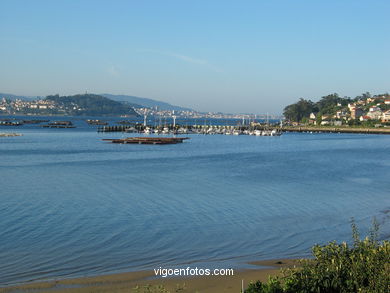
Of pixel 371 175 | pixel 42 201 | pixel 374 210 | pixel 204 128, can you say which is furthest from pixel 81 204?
pixel 204 128

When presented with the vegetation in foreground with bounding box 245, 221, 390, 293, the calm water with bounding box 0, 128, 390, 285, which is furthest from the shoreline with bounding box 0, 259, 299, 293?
the vegetation in foreground with bounding box 245, 221, 390, 293

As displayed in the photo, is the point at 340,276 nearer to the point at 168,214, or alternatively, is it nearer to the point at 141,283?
the point at 141,283

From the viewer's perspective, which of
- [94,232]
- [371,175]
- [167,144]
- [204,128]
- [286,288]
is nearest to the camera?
[286,288]

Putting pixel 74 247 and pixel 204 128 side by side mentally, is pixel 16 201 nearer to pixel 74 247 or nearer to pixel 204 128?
pixel 74 247

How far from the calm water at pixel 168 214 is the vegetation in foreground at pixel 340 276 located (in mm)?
4405

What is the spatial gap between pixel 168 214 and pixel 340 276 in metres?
11.2

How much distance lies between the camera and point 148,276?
448 inches

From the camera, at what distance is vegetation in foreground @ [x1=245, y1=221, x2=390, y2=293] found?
293 inches

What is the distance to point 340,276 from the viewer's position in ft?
25.9

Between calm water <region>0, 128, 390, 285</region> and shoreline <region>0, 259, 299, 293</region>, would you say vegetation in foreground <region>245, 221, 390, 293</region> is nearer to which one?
shoreline <region>0, 259, 299, 293</region>

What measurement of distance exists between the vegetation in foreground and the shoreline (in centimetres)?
249

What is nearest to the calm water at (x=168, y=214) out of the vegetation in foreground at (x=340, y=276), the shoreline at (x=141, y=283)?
the shoreline at (x=141, y=283)

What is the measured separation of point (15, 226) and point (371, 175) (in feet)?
81.7

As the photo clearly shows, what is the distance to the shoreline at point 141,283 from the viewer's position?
1041 cm
